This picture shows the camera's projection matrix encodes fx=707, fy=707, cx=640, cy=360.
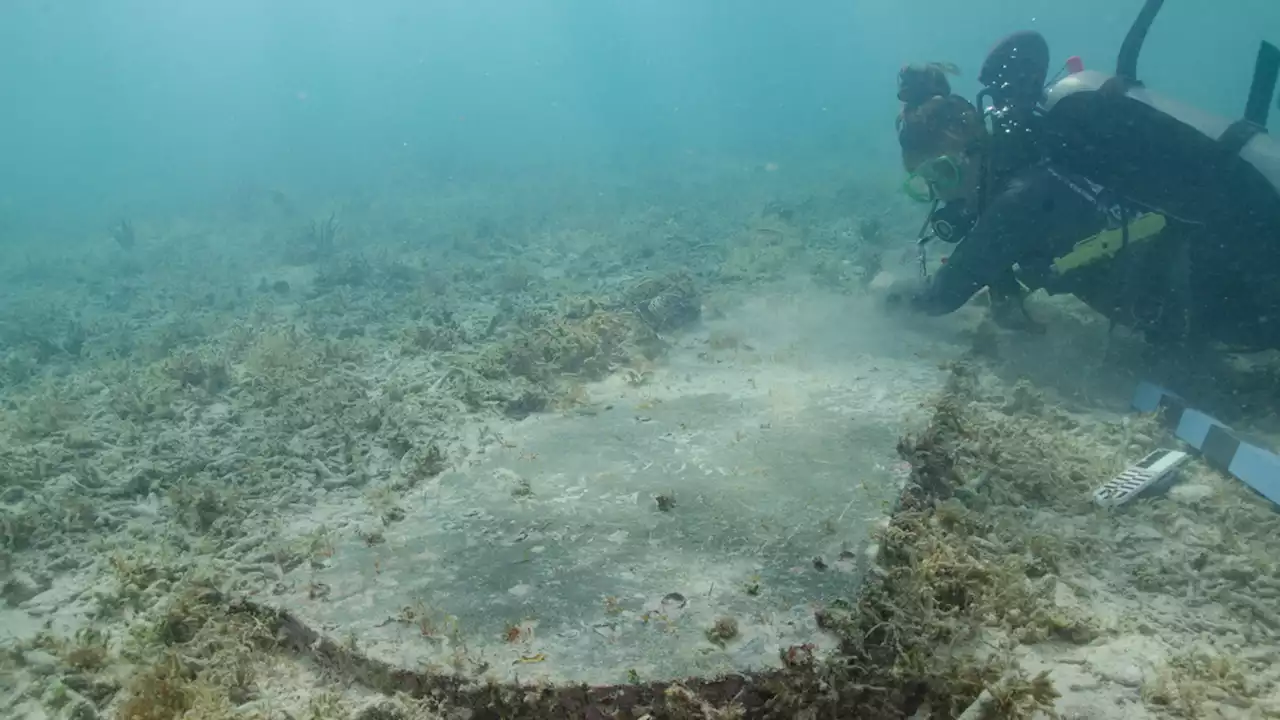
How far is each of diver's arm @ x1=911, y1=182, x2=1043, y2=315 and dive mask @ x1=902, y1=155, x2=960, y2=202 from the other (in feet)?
1.58

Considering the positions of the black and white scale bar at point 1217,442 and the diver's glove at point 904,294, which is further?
the diver's glove at point 904,294

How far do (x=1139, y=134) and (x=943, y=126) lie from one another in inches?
65.9

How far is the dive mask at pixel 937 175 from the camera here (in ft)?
22.0

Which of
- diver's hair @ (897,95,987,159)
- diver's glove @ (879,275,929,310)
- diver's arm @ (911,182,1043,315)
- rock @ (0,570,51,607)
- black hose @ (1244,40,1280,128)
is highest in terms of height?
black hose @ (1244,40,1280,128)

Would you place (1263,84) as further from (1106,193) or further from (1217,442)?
(1217,442)

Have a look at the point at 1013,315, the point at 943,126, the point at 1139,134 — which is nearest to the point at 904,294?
the point at 1013,315

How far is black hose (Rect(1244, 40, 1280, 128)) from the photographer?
219 inches

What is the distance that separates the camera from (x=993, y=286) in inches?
276

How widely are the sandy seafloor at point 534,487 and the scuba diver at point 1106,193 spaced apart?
2.04 feet

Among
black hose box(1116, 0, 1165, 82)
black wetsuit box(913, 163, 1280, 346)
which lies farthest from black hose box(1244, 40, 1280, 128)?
black wetsuit box(913, 163, 1280, 346)

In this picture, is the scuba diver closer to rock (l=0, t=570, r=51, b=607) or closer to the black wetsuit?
the black wetsuit

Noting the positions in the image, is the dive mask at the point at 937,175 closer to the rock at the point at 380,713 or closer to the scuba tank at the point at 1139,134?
the scuba tank at the point at 1139,134

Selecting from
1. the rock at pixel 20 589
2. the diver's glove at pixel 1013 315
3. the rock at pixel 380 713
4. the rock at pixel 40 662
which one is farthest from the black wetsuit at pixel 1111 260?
the rock at pixel 20 589

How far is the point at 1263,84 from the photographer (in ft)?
18.5
